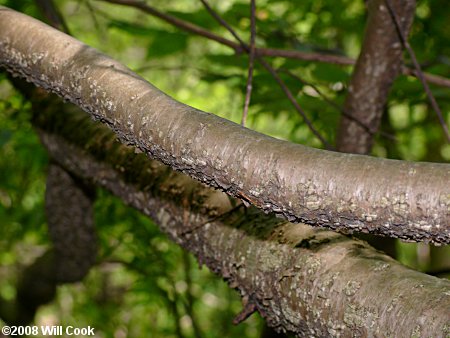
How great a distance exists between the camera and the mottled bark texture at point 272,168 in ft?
1.93

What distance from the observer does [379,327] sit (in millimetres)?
717

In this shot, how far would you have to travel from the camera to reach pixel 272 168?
0.65 metres

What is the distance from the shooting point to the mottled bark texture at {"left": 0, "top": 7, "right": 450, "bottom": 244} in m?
0.59

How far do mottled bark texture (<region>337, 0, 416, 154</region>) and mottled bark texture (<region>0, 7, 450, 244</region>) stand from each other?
796mm

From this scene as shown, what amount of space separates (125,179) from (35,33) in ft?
1.59

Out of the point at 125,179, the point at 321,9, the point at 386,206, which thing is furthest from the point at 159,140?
the point at 321,9

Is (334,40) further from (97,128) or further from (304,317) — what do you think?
(304,317)

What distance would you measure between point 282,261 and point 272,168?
0.32 meters

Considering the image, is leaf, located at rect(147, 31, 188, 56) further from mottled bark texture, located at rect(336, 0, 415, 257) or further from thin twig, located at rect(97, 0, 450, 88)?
mottled bark texture, located at rect(336, 0, 415, 257)

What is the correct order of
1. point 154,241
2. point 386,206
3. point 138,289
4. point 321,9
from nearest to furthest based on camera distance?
1. point 386,206
2. point 321,9
3. point 138,289
4. point 154,241

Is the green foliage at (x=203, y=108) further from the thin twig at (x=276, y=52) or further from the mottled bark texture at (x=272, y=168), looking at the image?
the mottled bark texture at (x=272, y=168)

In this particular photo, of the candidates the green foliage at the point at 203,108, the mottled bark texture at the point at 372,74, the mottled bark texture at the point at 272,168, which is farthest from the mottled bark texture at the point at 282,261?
the mottled bark texture at the point at 372,74

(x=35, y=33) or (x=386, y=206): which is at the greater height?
(x=35, y=33)

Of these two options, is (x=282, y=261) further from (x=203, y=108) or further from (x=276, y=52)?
(x=203, y=108)
